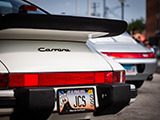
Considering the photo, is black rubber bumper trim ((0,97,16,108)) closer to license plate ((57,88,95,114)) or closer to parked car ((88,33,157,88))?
license plate ((57,88,95,114))

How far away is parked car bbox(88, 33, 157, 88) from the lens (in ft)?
20.6

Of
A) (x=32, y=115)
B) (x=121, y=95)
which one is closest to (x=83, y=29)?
(x=121, y=95)

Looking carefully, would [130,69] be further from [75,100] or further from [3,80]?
[3,80]

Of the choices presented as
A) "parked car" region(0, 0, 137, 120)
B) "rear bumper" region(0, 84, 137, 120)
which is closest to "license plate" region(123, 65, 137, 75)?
"parked car" region(0, 0, 137, 120)

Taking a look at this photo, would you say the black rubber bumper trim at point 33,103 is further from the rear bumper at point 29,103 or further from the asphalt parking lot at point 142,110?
the asphalt parking lot at point 142,110

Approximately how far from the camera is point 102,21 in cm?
329

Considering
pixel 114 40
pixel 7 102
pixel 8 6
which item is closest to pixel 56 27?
pixel 7 102

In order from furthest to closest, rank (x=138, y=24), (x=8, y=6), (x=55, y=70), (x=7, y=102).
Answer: (x=138, y=24) < (x=8, y=6) < (x=55, y=70) < (x=7, y=102)

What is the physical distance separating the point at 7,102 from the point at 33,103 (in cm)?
22

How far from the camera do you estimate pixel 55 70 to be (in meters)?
3.06

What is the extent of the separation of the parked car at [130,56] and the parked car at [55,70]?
280 centimetres

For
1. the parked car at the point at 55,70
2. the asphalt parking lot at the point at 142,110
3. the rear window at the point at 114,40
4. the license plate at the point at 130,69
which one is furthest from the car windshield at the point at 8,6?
the license plate at the point at 130,69

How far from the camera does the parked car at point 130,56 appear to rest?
6270 millimetres

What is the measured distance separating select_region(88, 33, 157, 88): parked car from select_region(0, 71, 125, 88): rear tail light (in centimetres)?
286
